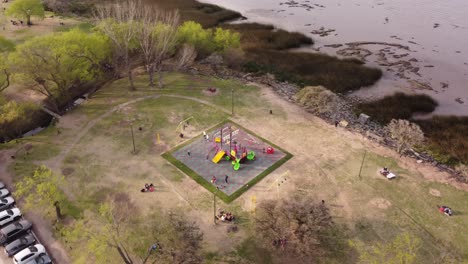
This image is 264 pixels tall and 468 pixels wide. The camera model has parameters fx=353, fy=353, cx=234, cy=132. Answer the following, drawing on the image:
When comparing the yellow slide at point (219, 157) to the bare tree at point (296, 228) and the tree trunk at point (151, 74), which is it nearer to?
the bare tree at point (296, 228)

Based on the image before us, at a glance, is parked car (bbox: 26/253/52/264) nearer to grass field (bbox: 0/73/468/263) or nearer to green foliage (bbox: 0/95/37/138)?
grass field (bbox: 0/73/468/263)

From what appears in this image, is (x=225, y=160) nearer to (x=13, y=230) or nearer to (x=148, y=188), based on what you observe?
(x=148, y=188)

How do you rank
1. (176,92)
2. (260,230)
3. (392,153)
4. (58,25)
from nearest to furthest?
1. (260,230)
2. (392,153)
3. (176,92)
4. (58,25)

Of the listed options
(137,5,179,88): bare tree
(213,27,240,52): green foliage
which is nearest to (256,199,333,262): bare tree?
(137,5,179,88): bare tree

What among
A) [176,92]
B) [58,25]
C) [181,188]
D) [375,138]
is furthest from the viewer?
[58,25]

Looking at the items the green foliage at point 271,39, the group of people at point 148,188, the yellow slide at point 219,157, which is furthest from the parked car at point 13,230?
the green foliage at point 271,39

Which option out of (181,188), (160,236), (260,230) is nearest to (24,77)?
(181,188)

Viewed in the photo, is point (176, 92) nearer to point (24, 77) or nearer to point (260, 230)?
point (24, 77)
